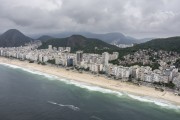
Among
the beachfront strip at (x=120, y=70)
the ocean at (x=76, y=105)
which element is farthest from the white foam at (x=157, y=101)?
the beachfront strip at (x=120, y=70)

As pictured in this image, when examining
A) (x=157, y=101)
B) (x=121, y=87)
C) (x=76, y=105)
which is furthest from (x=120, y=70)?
(x=76, y=105)

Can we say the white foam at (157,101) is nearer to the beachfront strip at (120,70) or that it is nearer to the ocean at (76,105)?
the ocean at (76,105)

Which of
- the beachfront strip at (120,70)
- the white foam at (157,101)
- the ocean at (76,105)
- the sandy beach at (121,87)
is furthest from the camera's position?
the beachfront strip at (120,70)

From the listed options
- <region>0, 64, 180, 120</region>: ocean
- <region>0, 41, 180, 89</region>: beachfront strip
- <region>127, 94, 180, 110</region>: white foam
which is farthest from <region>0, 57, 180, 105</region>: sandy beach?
<region>0, 41, 180, 89</region>: beachfront strip

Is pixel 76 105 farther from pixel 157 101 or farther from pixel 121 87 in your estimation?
pixel 121 87

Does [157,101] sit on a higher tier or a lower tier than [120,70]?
lower

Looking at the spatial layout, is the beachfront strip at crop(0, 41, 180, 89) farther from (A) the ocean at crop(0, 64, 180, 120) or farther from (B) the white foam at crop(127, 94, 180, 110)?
(A) the ocean at crop(0, 64, 180, 120)

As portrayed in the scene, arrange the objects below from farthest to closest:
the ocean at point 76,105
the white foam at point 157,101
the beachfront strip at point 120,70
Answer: the beachfront strip at point 120,70 → the white foam at point 157,101 → the ocean at point 76,105

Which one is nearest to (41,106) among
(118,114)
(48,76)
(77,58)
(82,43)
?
(118,114)
